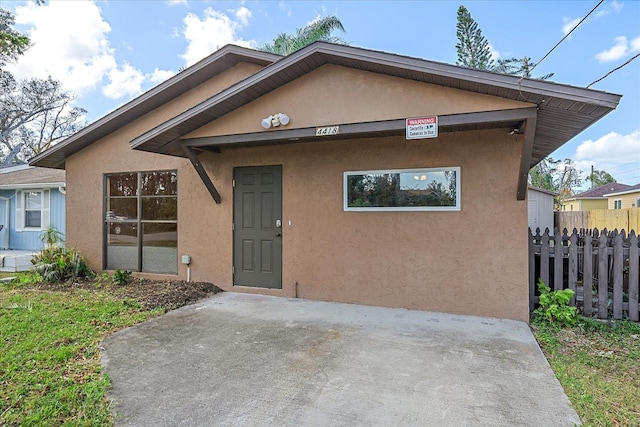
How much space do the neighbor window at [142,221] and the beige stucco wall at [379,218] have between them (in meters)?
0.61

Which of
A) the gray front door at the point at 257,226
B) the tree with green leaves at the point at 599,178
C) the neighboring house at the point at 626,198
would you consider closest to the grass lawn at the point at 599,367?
the gray front door at the point at 257,226

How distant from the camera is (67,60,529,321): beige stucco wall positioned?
502 centimetres

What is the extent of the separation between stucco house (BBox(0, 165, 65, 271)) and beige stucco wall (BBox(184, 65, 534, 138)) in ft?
32.1

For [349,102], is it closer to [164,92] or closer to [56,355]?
[164,92]

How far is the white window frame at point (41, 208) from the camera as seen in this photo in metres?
12.4

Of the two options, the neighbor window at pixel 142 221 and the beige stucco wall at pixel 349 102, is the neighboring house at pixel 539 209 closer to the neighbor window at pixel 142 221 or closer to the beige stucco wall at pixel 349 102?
the beige stucco wall at pixel 349 102

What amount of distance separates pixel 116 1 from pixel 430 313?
12.9m

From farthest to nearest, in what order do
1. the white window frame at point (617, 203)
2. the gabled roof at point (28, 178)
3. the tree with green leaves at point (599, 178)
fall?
the tree with green leaves at point (599, 178) → the white window frame at point (617, 203) → the gabled roof at point (28, 178)

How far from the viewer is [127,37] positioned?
51.5ft

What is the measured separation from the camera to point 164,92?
7.32 m

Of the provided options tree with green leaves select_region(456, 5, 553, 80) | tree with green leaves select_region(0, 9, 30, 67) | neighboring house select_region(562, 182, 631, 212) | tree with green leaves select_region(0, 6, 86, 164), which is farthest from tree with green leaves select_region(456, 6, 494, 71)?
tree with green leaves select_region(0, 6, 86, 164)

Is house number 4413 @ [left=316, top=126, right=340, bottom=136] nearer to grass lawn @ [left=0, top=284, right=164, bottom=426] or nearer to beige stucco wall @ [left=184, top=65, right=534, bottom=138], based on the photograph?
beige stucco wall @ [left=184, top=65, right=534, bottom=138]

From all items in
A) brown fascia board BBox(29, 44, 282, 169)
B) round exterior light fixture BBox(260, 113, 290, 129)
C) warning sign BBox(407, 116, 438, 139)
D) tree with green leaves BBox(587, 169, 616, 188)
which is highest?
tree with green leaves BBox(587, 169, 616, 188)

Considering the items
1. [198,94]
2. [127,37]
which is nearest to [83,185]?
[198,94]
